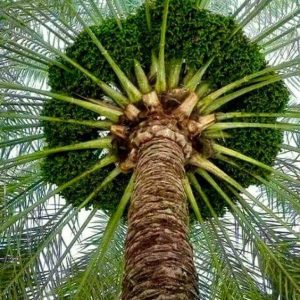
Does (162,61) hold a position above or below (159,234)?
above

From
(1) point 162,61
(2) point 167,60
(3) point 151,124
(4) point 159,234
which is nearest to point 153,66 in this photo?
(2) point 167,60

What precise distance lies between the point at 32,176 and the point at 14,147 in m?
0.37

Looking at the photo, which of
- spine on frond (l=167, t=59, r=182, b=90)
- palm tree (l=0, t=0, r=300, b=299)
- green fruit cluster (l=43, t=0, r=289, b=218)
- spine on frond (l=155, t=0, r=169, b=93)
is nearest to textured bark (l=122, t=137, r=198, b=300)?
palm tree (l=0, t=0, r=300, b=299)

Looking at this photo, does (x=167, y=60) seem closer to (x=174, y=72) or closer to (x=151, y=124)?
(x=174, y=72)

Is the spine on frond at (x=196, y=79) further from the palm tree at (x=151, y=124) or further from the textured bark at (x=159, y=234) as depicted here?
the textured bark at (x=159, y=234)

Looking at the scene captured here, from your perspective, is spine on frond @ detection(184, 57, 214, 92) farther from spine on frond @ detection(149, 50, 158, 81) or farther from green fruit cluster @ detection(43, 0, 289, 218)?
spine on frond @ detection(149, 50, 158, 81)

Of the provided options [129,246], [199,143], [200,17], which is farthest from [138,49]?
[129,246]

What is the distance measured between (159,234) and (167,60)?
2338mm

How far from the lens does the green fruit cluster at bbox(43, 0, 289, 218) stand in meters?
5.90

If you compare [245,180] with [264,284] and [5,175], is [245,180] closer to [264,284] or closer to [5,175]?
[264,284]

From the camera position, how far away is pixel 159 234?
4176mm

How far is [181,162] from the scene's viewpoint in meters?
5.33

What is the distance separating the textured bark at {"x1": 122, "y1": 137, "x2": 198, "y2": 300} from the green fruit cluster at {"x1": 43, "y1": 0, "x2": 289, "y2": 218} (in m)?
0.91

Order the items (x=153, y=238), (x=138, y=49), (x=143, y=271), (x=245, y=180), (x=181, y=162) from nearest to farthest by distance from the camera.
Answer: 1. (x=143, y=271)
2. (x=153, y=238)
3. (x=181, y=162)
4. (x=138, y=49)
5. (x=245, y=180)
